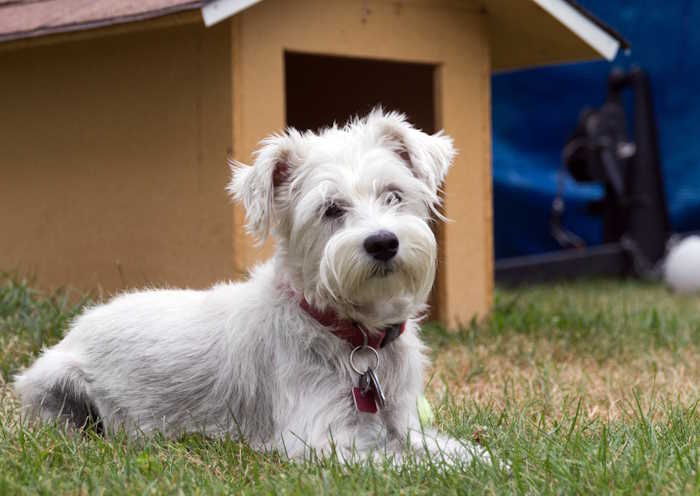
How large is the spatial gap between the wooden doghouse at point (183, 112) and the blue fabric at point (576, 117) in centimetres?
378

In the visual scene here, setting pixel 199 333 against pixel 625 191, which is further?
pixel 625 191

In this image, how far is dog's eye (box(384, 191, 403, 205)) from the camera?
357 cm

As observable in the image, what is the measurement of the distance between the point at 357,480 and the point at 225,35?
10.6 feet

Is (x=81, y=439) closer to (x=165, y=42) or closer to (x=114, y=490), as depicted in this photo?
(x=114, y=490)

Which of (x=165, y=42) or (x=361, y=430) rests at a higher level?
(x=165, y=42)

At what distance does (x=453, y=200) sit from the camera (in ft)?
21.3

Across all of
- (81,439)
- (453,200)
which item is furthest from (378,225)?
(453,200)

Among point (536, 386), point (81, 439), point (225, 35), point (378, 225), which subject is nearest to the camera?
point (378, 225)

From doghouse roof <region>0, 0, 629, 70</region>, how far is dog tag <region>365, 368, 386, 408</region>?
7.80ft

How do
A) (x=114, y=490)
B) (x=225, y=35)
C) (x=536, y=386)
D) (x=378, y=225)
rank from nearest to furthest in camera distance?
(x=114, y=490) → (x=378, y=225) → (x=536, y=386) → (x=225, y=35)

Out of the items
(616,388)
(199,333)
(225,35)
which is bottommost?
(616,388)

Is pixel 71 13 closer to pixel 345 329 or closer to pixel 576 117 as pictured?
pixel 345 329

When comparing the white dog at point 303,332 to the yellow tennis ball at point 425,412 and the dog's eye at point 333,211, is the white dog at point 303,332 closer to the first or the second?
the dog's eye at point 333,211

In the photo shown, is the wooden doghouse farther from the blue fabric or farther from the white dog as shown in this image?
the blue fabric
